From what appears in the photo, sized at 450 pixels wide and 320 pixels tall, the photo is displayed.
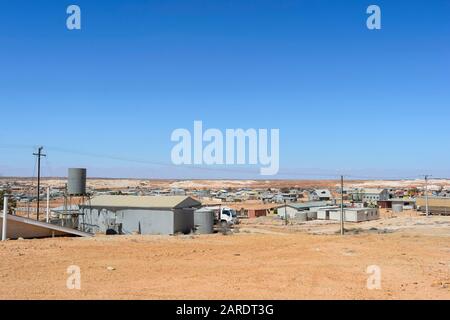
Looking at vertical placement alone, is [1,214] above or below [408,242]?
above

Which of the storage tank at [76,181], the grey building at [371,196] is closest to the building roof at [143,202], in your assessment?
the storage tank at [76,181]

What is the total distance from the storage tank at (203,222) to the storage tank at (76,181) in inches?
360

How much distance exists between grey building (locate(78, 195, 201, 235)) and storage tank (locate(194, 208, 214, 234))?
43cm

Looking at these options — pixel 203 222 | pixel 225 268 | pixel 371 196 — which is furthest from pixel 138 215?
pixel 371 196

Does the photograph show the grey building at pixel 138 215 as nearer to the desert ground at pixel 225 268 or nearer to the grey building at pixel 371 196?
the desert ground at pixel 225 268

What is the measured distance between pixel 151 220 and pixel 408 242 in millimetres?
18135

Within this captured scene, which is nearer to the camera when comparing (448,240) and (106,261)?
(106,261)

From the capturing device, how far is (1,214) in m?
24.4

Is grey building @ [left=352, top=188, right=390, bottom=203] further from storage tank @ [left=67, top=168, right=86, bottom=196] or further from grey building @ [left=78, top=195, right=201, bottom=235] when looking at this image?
storage tank @ [left=67, top=168, right=86, bottom=196]

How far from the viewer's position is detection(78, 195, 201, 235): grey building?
33.4m

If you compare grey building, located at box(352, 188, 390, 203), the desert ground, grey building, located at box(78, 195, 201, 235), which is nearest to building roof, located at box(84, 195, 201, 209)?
grey building, located at box(78, 195, 201, 235)

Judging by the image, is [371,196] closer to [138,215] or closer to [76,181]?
[138,215]
